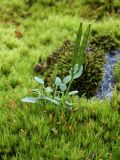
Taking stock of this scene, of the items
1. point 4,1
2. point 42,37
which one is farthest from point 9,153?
point 4,1

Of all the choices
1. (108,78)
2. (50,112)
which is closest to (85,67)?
(108,78)

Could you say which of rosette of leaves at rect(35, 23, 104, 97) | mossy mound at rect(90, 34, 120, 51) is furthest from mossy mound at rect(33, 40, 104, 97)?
mossy mound at rect(90, 34, 120, 51)

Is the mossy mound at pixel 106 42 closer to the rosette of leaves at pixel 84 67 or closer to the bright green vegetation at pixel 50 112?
the bright green vegetation at pixel 50 112

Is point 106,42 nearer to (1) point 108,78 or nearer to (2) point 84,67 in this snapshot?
(1) point 108,78

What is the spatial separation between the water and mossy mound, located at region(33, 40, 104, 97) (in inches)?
3.4

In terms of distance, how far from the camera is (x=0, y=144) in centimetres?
390

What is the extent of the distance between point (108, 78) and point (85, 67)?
42 centimetres

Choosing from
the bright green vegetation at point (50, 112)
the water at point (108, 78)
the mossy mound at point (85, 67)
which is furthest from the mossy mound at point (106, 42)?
the mossy mound at point (85, 67)

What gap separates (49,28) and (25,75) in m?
2.19

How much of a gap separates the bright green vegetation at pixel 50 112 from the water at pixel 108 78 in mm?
108

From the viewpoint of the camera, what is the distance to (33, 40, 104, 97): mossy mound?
519cm

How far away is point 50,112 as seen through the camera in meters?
4.31

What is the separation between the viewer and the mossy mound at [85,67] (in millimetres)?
5188

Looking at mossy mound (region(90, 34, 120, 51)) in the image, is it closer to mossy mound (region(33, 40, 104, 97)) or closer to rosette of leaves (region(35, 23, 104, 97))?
rosette of leaves (region(35, 23, 104, 97))
